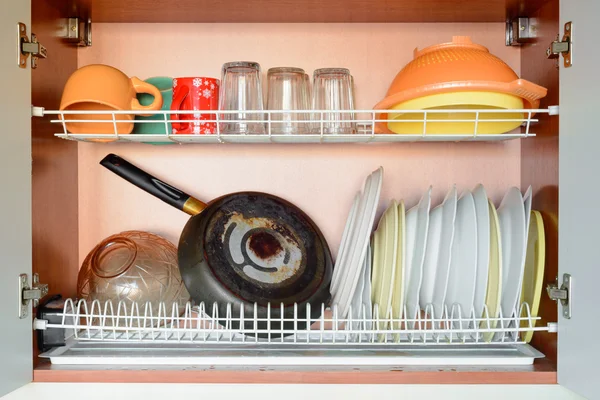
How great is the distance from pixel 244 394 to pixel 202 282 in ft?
0.74

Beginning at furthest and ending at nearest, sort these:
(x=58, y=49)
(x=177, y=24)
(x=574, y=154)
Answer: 1. (x=177, y=24)
2. (x=58, y=49)
3. (x=574, y=154)

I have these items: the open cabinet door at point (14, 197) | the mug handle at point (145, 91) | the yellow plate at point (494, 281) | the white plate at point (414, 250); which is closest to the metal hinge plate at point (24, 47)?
the open cabinet door at point (14, 197)

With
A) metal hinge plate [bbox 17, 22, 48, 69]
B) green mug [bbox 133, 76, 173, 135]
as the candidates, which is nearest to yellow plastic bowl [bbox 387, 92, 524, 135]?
green mug [bbox 133, 76, 173, 135]

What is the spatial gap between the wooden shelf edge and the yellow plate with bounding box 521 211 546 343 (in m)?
0.11

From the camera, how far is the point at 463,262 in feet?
3.40

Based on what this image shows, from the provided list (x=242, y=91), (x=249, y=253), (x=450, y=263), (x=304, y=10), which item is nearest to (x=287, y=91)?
(x=242, y=91)

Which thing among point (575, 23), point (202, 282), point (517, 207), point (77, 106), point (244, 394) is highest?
point (575, 23)

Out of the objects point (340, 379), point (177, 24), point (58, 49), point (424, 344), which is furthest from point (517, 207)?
point (58, 49)

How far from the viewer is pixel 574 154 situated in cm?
89

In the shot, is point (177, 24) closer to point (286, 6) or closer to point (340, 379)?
point (286, 6)

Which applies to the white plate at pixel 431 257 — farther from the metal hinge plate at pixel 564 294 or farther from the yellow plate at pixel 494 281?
the metal hinge plate at pixel 564 294

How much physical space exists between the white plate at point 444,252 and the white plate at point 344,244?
0.18 metres

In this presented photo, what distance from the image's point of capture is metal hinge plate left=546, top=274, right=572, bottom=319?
0.90m

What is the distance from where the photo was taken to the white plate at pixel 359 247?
99 cm
